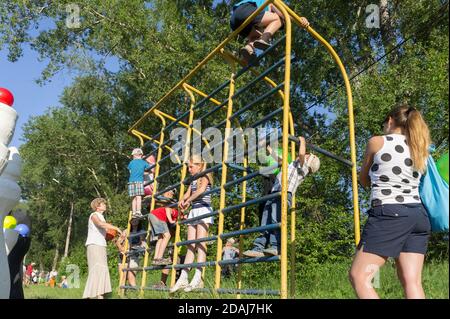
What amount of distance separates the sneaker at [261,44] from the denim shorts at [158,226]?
2.46m

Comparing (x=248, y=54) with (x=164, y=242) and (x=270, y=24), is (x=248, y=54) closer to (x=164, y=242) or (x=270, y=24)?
(x=270, y=24)

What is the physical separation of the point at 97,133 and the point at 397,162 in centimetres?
2305

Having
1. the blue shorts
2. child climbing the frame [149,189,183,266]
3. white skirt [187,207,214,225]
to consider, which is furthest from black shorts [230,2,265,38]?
the blue shorts

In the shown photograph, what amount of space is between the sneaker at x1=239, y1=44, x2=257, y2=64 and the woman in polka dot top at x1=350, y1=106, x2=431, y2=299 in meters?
1.99

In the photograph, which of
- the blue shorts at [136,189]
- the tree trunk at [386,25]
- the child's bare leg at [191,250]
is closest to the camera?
the child's bare leg at [191,250]

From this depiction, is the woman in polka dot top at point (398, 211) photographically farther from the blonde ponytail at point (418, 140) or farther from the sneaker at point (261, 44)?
the sneaker at point (261, 44)

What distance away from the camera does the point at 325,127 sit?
56.1ft

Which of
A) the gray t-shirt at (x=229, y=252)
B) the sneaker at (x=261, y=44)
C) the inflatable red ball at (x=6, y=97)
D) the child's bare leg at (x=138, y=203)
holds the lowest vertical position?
the gray t-shirt at (x=229, y=252)

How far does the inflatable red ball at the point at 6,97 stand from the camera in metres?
4.29

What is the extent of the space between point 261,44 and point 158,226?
8.31ft

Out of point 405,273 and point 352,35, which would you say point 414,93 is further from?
point 405,273

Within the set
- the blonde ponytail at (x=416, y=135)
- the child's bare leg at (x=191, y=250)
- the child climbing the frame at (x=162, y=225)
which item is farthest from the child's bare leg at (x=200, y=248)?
the blonde ponytail at (x=416, y=135)

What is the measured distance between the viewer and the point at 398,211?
262 cm
